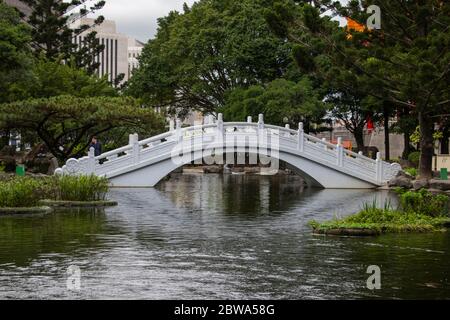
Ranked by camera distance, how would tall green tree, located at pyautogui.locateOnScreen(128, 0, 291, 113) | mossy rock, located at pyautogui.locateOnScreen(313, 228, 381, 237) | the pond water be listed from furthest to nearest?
1. tall green tree, located at pyautogui.locateOnScreen(128, 0, 291, 113)
2. mossy rock, located at pyautogui.locateOnScreen(313, 228, 381, 237)
3. the pond water

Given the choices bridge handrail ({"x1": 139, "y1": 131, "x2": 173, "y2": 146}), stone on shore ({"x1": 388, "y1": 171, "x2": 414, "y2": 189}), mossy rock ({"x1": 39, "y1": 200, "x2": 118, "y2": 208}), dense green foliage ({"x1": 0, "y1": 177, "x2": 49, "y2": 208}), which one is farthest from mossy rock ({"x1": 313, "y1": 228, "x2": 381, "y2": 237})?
stone on shore ({"x1": 388, "y1": 171, "x2": 414, "y2": 189})

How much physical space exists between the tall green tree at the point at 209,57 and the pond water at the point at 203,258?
3127cm

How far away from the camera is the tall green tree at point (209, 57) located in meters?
52.5

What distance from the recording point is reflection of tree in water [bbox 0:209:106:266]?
555 inches

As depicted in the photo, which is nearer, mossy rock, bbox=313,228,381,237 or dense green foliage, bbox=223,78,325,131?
mossy rock, bbox=313,228,381,237

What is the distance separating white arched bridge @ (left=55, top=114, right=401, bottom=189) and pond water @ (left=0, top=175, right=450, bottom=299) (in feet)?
36.7

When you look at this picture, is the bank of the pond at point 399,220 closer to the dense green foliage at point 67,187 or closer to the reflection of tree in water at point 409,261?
Answer: the reflection of tree in water at point 409,261

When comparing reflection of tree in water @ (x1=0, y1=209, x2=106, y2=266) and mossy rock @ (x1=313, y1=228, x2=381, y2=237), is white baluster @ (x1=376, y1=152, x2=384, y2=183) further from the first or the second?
mossy rock @ (x1=313, y1=228, x2=381, y2=237)

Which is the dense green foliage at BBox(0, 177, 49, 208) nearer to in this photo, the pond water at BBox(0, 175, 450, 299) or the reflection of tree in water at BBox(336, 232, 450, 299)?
the pond water at BBox(0, 175, 450, 299)

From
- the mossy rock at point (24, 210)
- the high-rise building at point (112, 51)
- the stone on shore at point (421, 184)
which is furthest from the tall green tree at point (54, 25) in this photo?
the high-rise building at point (112, 51)

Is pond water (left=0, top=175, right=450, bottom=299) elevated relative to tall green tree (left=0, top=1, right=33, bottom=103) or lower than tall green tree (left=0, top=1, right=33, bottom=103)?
lower

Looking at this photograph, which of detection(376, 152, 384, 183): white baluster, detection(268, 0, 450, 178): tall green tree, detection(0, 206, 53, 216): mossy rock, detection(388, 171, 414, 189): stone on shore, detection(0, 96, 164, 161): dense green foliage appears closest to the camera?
detection(0, 206, 53, 216): mossy rock

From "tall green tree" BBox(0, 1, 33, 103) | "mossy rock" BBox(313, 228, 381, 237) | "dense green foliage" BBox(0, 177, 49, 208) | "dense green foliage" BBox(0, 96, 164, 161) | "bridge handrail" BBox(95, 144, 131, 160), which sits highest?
"tall green tree" BBox(0, 1, 33, 103)

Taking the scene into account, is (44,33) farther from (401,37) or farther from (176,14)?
(401,37)
